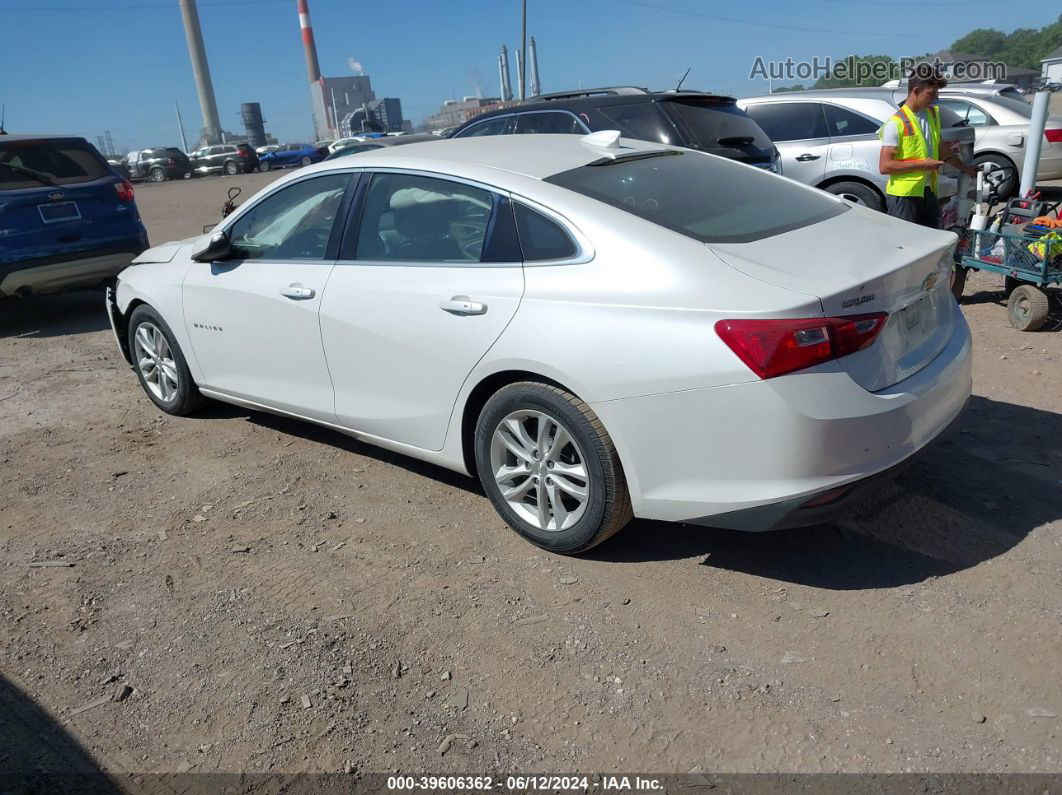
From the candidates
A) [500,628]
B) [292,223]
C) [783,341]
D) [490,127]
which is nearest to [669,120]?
[490,127]

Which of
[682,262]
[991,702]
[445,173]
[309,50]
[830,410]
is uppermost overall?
[309,50]

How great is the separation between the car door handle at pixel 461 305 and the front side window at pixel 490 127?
4.90m

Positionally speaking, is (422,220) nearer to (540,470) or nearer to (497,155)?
(497,155)

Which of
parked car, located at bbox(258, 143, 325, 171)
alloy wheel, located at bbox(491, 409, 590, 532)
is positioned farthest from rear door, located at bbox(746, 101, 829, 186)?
parked car, located at bbox(258, 143, 325, 171)

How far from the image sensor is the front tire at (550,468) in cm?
318

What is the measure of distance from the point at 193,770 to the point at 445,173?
98.1 inches

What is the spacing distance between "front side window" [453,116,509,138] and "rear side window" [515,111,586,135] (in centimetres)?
22

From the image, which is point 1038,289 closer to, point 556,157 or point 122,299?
point 556,157

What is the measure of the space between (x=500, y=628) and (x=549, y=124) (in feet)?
18.0

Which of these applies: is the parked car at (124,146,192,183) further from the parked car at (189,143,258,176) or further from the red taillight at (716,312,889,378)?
the red taillight at (716,312,889,378)

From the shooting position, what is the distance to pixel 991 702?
2576 mm

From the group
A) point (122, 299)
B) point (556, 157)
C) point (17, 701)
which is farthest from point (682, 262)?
point (122, 299)

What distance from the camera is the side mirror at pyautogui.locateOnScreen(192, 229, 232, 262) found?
176 inches

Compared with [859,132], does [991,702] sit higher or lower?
lower
